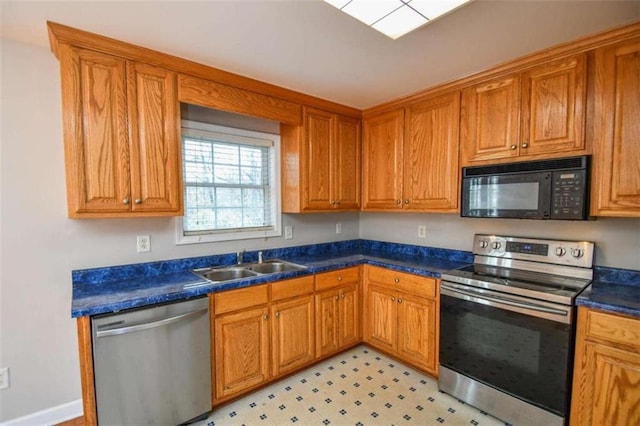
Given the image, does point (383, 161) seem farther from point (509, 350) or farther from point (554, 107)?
point (509, 350)

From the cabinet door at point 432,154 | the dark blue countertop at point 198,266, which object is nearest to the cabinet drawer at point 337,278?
the dark blue countertop at point 198,266

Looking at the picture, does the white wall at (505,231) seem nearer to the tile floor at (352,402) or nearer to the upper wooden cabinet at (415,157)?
the upper wooden cabinet at (415,157)

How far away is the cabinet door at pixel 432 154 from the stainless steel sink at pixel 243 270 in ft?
3.94

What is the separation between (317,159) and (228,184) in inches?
32.9

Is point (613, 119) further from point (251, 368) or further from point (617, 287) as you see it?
point (251, 368)

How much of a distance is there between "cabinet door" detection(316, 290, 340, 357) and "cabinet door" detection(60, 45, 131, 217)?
1.61 m

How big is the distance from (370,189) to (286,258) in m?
1.09

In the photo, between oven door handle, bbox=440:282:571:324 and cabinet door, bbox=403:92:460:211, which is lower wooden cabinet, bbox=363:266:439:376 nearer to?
oven door handle, bbox=440:282:571:324

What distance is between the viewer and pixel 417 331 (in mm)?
2445

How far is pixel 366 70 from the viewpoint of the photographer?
2.18 m

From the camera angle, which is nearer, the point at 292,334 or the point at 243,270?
the point at 292,334

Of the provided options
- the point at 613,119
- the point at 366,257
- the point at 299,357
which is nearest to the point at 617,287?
the point at 613,119

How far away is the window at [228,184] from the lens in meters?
2.44

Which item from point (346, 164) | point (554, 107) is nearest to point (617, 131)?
point (554, 107)
